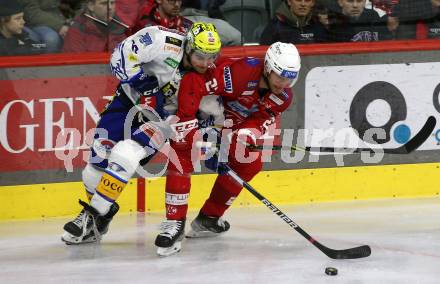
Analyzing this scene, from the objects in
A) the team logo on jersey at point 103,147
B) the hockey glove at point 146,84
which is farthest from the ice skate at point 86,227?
the hockey glove at point 146,84

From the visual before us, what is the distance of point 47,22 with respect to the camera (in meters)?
6.80

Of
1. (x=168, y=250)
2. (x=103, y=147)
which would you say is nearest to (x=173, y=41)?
(x=103, y=147)

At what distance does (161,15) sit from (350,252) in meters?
2.08

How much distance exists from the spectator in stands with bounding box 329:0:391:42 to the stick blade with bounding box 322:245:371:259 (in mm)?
2002

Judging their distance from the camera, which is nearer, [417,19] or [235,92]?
[235,92]

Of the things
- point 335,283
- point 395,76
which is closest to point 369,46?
point 395,76

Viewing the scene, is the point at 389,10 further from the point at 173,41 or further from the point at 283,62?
the point at 173,41

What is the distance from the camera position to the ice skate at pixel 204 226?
6355 mm

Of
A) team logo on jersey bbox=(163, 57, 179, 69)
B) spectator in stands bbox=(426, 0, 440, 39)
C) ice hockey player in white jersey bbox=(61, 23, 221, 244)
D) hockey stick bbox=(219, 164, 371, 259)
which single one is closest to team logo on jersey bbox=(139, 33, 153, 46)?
ice hockey player in white jersey bbox=(61, 23, 221, 244)

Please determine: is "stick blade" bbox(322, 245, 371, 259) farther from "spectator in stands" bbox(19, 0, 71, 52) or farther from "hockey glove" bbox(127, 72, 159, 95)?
"spectator in stands" bbox(19, 0, 71, 52)

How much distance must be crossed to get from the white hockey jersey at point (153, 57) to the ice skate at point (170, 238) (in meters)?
0.69

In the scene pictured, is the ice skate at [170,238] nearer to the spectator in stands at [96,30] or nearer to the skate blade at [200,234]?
the skate blade at [200,234]

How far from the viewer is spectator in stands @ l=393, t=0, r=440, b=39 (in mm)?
7547

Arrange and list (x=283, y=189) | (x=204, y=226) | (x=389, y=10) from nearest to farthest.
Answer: (x=204, y=226)
(x=283, y=189)
(x=389, y=10)
